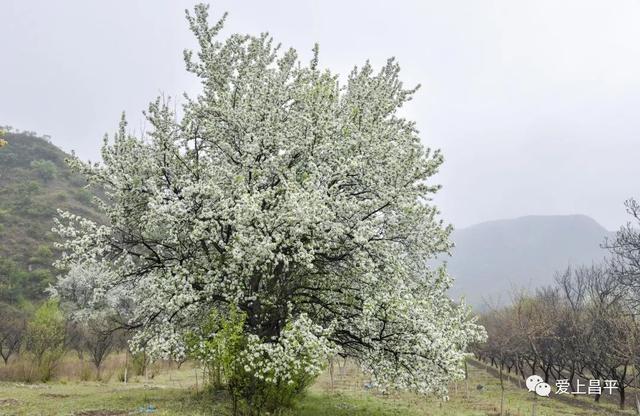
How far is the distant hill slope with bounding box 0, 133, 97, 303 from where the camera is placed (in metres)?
66.8

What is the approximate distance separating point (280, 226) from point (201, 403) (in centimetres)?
866

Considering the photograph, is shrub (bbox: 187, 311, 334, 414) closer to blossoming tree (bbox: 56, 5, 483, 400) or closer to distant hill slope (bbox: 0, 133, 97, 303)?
blossoming tree (bbox: 56, 5, 483, 400)

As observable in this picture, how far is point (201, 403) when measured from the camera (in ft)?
60.0

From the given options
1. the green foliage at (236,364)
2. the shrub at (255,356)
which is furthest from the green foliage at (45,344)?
the shrub at (255,356)

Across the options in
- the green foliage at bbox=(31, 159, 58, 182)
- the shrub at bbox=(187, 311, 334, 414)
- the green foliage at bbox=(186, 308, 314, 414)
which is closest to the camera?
the green foliage at bbox=(186, 308, 314, 414)

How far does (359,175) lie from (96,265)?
9847 millimetres

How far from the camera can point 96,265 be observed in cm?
1686

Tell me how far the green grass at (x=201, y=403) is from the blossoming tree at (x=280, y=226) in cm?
298

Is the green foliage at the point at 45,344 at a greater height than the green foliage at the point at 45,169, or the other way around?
the green foliage at the point at 45,169

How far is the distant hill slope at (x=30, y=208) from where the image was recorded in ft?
219

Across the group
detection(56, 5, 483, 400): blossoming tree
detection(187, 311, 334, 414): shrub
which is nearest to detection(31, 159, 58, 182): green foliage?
detection(56, 5, 483, 400): blossoming tree

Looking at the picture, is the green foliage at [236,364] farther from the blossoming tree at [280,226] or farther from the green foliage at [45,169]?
the green foliage at [45,169]

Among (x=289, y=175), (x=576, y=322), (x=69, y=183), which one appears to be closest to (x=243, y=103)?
(x=289, y=175)

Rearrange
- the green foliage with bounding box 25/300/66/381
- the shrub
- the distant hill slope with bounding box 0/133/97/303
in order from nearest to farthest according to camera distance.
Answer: the shrub < the green foliage with bounding box 25/300/66/381 < the distant hill slope with bounding box 0/133/97/303
